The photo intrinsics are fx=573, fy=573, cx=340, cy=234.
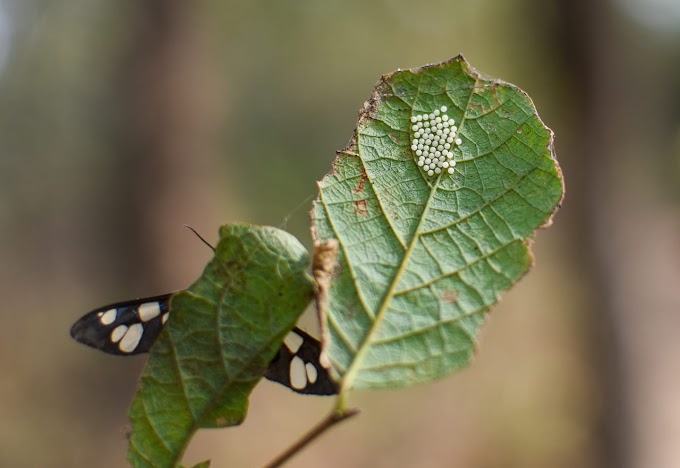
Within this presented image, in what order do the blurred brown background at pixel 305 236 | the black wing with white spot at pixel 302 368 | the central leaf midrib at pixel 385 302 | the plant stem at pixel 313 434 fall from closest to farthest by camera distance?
the plant stem at pixel 313 434 < the central leaf midrib at pixel 385 302 < the black wing with white spot at pixel 302 368 < the blurred brown background at pixel 305 236

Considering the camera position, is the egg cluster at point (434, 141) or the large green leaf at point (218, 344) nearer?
the large green leaf at point (218, 344)

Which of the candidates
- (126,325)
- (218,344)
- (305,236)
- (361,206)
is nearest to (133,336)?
(126,325)

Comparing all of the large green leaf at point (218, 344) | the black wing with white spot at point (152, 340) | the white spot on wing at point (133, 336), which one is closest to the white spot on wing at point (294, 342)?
the black wing with white spot at point (152, 340)

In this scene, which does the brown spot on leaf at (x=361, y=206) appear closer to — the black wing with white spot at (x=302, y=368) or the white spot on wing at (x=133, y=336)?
the black wing with white spot at (x=302, y=368)

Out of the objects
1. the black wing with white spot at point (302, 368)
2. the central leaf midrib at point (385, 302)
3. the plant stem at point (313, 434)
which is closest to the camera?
the plant stem at point (313, 434)

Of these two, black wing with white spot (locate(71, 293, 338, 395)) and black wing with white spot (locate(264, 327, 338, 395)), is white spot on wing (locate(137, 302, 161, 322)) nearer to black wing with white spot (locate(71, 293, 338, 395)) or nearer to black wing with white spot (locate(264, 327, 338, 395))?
black wing with white spot (locate(71, 293, 338, 395))

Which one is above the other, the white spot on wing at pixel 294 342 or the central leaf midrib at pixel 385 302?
the central leaf midrib at pixel 385 302

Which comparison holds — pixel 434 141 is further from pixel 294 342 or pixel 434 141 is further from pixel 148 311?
pixel 148 311

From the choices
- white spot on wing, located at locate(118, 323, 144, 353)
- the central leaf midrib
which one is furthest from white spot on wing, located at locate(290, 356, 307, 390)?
white spot on wing, located at locate(118, 323, 144, 353)
